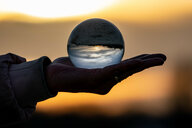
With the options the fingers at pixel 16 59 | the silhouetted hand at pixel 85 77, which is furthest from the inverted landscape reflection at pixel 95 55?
the fingers at pixel 16 59

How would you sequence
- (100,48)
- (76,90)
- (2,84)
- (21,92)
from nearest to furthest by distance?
(2,84), (21,92), (76,90), (100,48)

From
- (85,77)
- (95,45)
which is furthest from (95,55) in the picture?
(85,77)

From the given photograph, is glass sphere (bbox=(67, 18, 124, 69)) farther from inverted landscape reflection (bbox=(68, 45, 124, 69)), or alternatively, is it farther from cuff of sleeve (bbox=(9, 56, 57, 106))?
cuff of sleeve (bbox=(9, 56, 57, 106))

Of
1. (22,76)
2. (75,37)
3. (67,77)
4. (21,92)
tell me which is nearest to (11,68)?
(22,76)

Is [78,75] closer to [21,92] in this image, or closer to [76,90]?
[76,90]

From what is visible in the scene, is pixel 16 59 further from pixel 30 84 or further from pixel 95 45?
pixel 95 45

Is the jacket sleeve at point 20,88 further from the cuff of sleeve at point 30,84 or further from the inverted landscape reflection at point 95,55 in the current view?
the inverted landscape reflection at point 95,55

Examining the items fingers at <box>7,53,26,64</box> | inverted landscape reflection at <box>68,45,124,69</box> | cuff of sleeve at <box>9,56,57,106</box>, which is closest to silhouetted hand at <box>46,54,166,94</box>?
cuff of sleeve at <box>9,56,57,106</box>
